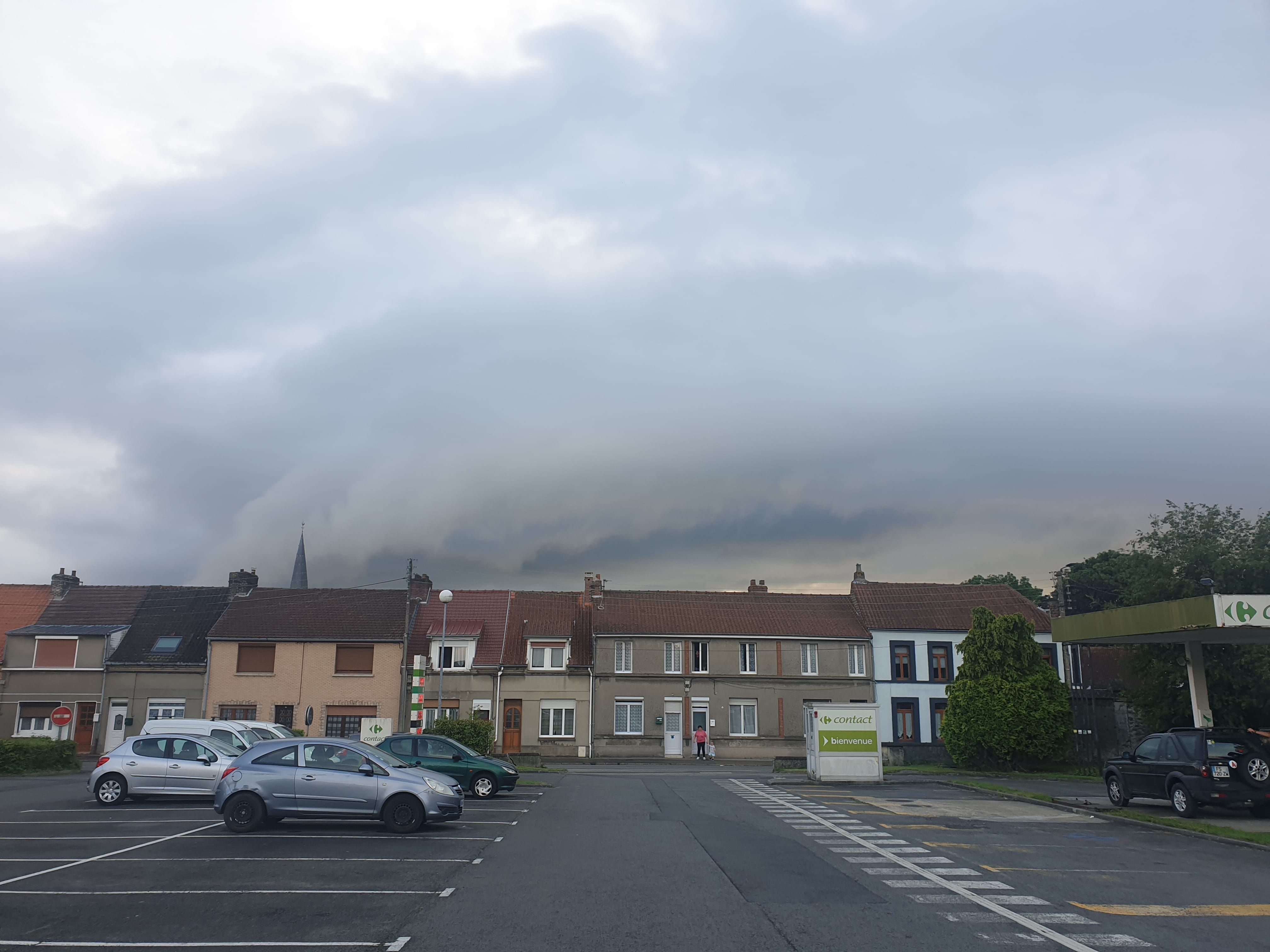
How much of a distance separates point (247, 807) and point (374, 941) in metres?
7.98

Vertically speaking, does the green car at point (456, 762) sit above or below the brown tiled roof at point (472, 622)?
below

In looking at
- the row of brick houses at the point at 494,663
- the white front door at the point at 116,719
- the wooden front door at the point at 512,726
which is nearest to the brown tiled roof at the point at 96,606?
the row of brick houses at the point at 494,663

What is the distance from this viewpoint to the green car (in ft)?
74.5

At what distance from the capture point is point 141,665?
151 ft

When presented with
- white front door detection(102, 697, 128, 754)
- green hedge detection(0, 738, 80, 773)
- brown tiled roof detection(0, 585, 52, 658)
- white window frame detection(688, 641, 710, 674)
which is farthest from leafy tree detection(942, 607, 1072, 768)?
brown tiled roof detection(0, 585, 52, 658)

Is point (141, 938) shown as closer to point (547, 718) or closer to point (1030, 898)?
point (1030, 898)

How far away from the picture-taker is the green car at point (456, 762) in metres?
22.7

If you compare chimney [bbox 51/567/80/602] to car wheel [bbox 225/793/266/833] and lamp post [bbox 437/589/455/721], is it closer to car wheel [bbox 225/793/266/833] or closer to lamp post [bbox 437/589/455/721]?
lamp post [bbox 437/589/455/721]

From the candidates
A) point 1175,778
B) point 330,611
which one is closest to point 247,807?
point 1175,778

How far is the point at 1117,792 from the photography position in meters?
20.7

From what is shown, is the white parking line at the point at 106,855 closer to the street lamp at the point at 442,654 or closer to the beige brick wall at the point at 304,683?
the street lamp at the point at 442,654

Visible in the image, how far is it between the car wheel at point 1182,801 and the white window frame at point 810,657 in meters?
30.3

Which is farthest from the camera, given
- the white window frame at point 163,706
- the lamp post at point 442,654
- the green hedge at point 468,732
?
the white window frame at point 163,706

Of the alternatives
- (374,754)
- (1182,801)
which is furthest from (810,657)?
(374,754)
